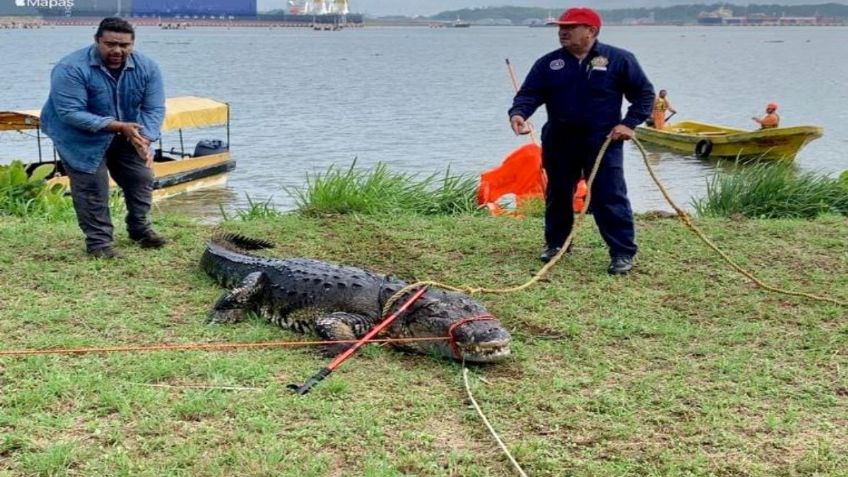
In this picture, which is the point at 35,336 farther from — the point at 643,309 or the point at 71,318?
the point at 643,309

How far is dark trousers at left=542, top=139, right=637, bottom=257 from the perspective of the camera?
6500mm

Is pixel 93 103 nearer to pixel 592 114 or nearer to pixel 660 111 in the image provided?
pixel 592 114

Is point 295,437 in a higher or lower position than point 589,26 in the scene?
lower

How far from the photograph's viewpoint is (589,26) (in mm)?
6238

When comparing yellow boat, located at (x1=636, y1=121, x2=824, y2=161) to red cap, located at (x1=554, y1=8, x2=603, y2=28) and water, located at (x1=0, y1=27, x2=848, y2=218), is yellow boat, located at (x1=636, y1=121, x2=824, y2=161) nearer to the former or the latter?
water, located at (x1=0, y1=27, x2=848, y2=218)

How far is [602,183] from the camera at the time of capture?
21.4 ft

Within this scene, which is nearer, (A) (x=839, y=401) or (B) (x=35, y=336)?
(A) (x=839, y=401)

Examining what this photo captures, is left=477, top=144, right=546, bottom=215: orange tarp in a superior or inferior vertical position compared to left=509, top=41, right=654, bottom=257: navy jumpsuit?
inferior

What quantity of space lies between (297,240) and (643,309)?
10.7ft

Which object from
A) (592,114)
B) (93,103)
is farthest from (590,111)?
(93,103)

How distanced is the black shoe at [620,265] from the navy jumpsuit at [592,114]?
1.6 inches

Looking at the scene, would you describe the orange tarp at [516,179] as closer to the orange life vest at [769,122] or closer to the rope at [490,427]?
the rope at [490,427]

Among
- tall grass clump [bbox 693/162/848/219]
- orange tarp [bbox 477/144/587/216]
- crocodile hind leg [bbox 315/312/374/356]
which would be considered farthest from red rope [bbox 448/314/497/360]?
orange tarp [bbox 477/144/587/216]

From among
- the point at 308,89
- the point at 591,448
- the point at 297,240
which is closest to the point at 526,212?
the point at 297,240
